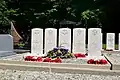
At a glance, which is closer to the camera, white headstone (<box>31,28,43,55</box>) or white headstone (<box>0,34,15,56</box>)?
white headstone (<box>31,28,43,55</box>)

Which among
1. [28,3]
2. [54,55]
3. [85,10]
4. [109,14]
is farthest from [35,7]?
[54,55]

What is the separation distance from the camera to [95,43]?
48.8 ft

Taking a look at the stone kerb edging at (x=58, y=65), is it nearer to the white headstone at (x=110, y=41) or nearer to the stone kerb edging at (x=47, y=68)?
the stone kerb edging at (x=47, y=68)

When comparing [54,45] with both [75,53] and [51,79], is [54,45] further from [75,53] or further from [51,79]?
[51,79]

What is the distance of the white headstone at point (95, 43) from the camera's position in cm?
1482

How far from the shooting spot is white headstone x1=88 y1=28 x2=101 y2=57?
48.6 feet

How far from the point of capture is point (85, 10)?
30844 mm

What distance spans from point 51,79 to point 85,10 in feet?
74.2

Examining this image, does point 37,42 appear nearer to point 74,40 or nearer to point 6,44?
point 6,44

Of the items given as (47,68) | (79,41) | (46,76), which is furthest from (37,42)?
(46,76)

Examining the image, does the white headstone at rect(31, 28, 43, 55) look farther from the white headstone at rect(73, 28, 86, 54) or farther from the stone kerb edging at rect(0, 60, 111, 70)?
the stone kerb edging at rect(0, 60, 111, 70)

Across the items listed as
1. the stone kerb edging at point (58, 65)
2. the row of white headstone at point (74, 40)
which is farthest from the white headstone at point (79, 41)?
the stone kerb edging at point (58, 65)

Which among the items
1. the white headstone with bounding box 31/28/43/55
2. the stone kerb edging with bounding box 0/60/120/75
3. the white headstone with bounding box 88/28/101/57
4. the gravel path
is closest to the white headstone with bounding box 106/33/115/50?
the white headstone with bounding box 88/28/101/57

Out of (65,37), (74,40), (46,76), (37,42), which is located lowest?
(46,76)
